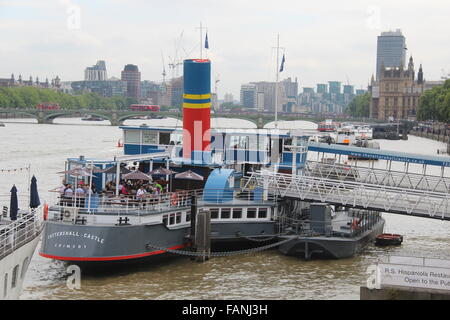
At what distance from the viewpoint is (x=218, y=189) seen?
92.0 feet

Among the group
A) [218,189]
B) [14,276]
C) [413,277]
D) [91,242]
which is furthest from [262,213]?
[413,277]

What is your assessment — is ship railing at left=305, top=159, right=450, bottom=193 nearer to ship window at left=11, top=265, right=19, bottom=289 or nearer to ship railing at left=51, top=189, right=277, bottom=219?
ship railing at left=51, top=189, right=277, bottom=219

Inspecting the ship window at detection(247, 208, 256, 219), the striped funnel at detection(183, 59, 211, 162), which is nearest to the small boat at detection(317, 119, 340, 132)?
the striped funnel at detection(183, 59, 211, 162)

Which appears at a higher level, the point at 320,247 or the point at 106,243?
the point at 106,243

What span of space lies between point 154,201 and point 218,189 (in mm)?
3082

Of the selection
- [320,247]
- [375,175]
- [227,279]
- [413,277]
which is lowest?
[227,279]

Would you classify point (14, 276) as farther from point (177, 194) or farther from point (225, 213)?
point (225, 213)

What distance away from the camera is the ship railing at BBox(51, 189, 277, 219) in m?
25.0

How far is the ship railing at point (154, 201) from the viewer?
82.1 ft

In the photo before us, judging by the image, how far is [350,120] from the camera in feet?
643

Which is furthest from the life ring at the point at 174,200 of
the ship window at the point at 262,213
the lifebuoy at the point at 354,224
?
the lifebuoy at the point at 354,224
